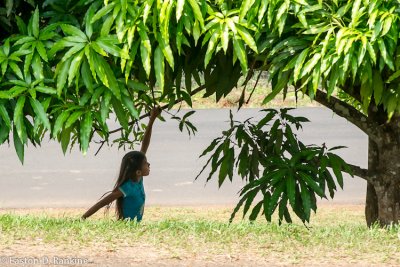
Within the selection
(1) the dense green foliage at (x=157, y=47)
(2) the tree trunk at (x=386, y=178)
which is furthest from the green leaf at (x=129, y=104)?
(2) the tree trunk at (x=386, y=178)

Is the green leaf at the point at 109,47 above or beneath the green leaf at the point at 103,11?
beneath

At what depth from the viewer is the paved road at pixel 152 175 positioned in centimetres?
1253

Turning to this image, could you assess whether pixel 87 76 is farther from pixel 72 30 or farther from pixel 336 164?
pixel 336 164

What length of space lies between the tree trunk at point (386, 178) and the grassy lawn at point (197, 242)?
3.60 feet

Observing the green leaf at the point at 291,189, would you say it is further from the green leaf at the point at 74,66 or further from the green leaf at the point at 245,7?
the green leaf at the point at 74,66

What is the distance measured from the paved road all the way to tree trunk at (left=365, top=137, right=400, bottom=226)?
4191 millimetres

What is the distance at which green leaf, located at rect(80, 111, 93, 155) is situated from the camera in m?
5.21

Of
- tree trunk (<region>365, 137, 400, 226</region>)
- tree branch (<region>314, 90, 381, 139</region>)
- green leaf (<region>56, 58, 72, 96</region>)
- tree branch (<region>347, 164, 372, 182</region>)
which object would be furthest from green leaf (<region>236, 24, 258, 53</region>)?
tree branch (<region>347, 164, 372, 182</region>)

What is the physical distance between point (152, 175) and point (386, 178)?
8.18 meters

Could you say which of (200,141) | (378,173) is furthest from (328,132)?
(378,173)

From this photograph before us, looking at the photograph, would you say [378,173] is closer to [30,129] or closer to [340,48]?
[340,48]

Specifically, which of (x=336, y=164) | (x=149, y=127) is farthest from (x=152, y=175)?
(x=336, y=164)

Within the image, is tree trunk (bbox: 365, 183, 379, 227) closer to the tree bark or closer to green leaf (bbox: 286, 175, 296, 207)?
the tree bark

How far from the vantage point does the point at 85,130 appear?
5.25m
